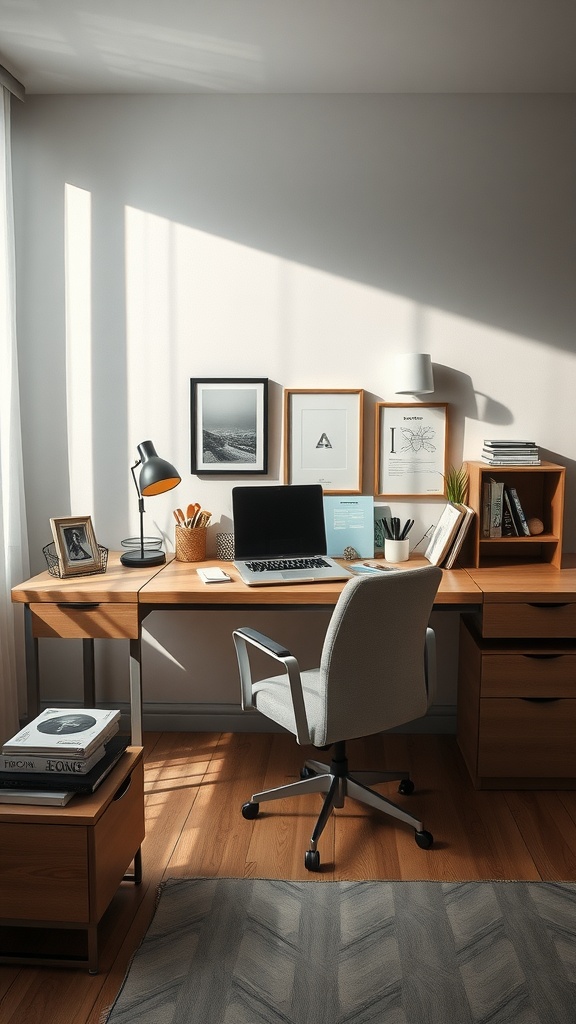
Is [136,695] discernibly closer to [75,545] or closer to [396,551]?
[75,545]

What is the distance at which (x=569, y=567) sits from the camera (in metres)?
3.17

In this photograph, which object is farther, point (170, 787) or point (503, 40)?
point (170, 787)

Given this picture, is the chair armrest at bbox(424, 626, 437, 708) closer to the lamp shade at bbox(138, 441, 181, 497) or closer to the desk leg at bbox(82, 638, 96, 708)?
the lamp shade at bbox(138, 441, 181, 497)

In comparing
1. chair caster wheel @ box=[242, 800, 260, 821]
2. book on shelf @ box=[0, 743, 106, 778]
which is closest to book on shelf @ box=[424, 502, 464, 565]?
chair caster wheel @ box=[242, 800, 260, 821]

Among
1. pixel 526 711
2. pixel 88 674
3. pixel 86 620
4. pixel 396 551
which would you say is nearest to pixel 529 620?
pixel 526 711

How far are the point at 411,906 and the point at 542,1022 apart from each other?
48cm

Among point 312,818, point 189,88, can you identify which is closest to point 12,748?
point 312,818

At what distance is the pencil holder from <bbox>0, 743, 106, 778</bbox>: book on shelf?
1.31m

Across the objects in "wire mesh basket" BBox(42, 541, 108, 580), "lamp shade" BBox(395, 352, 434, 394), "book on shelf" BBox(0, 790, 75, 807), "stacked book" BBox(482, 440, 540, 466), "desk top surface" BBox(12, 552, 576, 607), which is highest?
"lamp shade" BBox(395, 352, 434, 394)

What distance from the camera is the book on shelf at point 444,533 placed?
3.11 m

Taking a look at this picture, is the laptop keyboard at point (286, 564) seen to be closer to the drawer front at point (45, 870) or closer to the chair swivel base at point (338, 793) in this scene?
the chair swivel base at point (338, 793)

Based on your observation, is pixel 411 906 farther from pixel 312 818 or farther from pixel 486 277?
pixel 486 277

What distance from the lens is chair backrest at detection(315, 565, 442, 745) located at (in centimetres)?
228

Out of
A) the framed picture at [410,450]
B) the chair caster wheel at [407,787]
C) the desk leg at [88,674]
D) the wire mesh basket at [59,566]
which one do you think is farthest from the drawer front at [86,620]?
the framed picture at [410,450]
